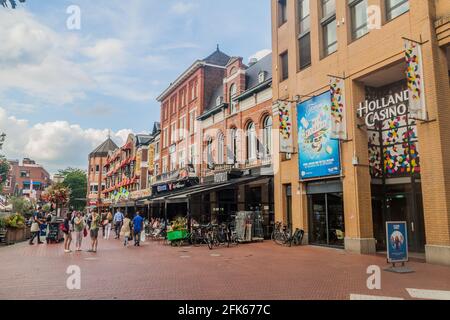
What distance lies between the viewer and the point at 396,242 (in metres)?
9.84

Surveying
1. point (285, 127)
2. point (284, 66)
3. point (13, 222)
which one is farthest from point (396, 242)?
point (13, 222)

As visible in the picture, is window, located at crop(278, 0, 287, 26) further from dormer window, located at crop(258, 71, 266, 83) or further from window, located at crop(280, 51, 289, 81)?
dormer window, located at crop(258, 71, 266, 83)

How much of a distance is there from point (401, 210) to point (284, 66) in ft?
32.6

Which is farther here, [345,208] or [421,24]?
[345,208]

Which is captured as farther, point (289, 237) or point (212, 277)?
point (289, 237)

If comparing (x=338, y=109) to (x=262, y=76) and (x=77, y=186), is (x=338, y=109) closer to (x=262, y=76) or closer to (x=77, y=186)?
(x=262, y=76)

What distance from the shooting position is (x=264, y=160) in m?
21.5

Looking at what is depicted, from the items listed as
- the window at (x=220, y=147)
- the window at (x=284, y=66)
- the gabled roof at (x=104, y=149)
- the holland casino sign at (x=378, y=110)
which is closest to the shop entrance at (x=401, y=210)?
the holland casino sign at (x=378, y=110)

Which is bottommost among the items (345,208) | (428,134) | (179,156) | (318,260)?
(318,260)

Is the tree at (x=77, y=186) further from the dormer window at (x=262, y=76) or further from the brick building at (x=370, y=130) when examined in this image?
the brick building at (x=370, y=130)

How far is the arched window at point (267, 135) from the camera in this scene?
2155 cm
